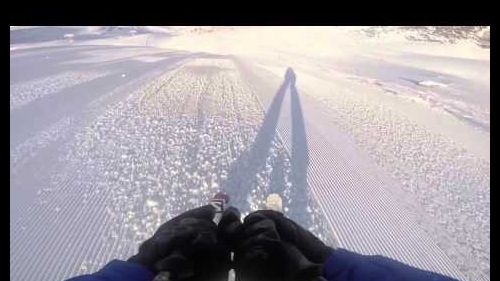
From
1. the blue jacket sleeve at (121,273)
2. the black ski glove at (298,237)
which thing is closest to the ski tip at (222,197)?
the black ski glove at (298,237)

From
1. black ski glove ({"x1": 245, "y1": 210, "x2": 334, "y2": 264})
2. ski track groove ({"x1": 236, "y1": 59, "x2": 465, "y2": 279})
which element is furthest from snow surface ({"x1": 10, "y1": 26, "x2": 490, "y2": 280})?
black ski glove ({"x1": 245, "y1": 210, "x2": 334, "y2": 264})

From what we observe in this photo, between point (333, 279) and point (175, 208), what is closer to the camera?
point (333, 279)

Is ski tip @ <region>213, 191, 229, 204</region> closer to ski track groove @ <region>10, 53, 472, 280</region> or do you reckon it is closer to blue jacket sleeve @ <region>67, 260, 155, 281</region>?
ski track groove @ <region>10, 53, 472, 280</region>

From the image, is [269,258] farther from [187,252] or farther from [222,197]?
[222,197]

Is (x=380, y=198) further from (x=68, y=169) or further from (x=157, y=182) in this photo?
(x=68, y=169)

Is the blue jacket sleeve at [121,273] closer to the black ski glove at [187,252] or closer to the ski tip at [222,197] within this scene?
the black ski glove at [187,252]

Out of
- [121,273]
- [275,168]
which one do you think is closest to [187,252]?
[121,273]
